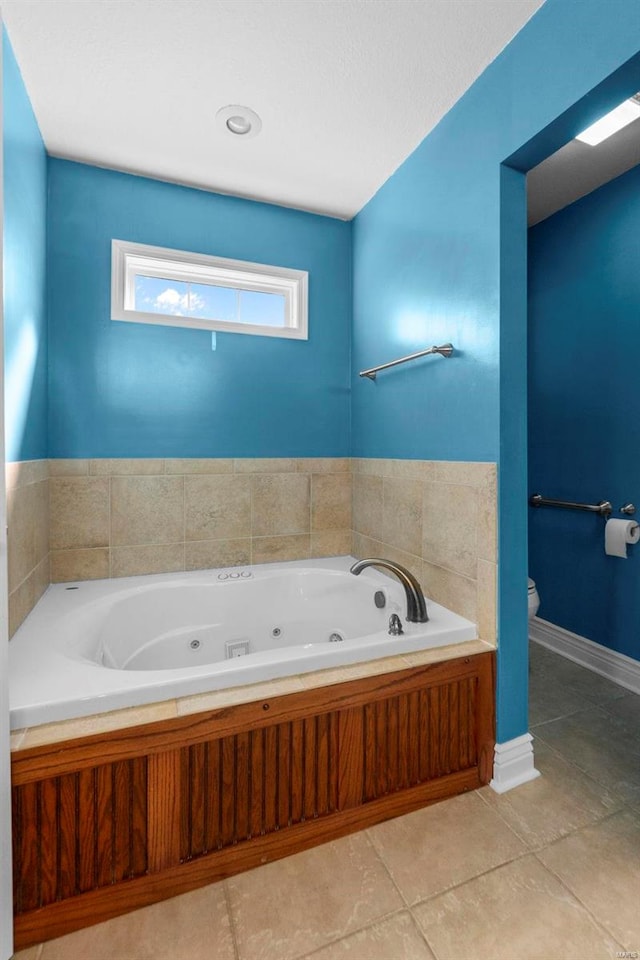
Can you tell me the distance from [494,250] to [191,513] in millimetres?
1810

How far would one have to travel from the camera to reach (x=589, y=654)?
242 centimetres

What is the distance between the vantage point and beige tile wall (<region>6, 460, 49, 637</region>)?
1.51 m

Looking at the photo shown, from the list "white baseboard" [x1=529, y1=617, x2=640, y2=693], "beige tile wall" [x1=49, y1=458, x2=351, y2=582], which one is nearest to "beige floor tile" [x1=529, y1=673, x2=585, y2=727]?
"white baseboard" [x1=529, y1=617, x2=640, y2=693]

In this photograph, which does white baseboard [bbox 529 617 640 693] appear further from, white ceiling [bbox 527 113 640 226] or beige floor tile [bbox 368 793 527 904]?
white ceiling [bbox 527 113 640 226]

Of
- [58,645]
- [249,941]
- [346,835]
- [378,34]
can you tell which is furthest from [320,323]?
[249,941]

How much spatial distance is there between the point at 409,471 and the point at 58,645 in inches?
61.2

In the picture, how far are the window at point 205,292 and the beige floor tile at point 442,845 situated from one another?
2.28 metres

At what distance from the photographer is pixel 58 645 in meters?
1.47

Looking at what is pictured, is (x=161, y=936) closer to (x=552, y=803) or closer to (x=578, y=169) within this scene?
(x=552, y=803)

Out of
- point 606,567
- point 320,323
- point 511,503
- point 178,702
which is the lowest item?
point 178,702

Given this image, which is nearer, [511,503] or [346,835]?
[346,835]

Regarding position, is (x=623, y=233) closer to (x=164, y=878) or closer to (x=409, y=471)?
(x=409, y=471)

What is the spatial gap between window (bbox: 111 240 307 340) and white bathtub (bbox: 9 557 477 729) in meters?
1.34

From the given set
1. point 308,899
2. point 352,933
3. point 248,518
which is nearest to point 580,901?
point 352,933
